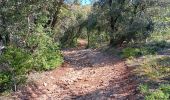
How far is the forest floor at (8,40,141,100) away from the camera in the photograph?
13.8 meters

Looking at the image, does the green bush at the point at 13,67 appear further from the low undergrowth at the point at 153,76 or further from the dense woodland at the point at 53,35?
the low undergrowth at the point at 153,76

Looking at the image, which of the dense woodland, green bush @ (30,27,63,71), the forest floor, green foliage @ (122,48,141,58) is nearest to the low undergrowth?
the dense woodland

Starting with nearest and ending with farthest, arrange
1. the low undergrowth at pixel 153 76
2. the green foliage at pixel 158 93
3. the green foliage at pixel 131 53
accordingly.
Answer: the green foliage at pixel 158 93, the low undergrowth at pixel 153 76, the green foliage at pixel 131 53

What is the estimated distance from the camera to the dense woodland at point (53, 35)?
1443 cm

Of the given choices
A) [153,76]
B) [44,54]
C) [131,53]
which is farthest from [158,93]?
[131,53]

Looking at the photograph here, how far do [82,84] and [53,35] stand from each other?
681cm

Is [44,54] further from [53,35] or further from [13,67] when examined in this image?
[13,67]

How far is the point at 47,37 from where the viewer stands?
17.2 meters

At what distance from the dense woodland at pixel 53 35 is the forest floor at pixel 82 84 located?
0.53m

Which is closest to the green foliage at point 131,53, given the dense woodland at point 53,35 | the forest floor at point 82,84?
the dense woodland at point 53,35

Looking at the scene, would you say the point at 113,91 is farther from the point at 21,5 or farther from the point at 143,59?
the point at 143,59

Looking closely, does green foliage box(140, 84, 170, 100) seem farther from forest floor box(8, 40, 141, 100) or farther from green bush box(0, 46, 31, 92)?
green bush box(0, 46, 31, 92)

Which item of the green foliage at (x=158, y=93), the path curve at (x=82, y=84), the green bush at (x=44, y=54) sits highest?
the green bush at (x=44, y=54)

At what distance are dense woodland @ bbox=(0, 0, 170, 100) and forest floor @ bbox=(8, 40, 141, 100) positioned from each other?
0.53 metres
